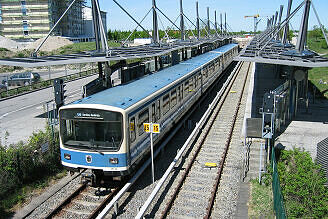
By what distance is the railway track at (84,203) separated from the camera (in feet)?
29.1

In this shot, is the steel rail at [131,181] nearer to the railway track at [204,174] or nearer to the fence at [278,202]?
the railway track at [204,174]

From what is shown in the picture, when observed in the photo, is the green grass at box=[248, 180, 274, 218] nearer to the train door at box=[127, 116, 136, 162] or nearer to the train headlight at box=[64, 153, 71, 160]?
the train door at box=[127, 116, 136, 162]

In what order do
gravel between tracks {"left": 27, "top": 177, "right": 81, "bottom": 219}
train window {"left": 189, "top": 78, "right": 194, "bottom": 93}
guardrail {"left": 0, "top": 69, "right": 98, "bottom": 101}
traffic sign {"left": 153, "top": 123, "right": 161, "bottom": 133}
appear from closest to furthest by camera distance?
gravel between tracks {"left": 27, "top": 177, "right": 81, "bottom": 219}, traffic sign {"left": 153, "top": 123, "right": 161, "bottom": 133}, train window {"left": 189, "top": 78, "right": 194, "bottom": 93}, guardrail {"left": 0, "top": 69, "right": 98, "bottom": 101}

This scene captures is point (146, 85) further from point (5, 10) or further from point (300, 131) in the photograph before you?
point (5, 10)

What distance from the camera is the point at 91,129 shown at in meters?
9.52

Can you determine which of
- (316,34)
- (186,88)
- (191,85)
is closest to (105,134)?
(186,88)

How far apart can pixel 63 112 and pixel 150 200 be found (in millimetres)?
3565

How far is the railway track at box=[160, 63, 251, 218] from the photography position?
913cm

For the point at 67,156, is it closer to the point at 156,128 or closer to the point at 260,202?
the point at 156,128

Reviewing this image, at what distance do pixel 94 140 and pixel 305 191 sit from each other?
5.99 metres

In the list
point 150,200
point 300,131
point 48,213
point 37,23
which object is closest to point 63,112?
point 48,213

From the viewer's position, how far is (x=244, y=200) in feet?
31.4

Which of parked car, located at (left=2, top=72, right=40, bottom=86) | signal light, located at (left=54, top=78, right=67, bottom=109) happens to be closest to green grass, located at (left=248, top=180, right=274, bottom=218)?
signal light, located at (left=54, top=78, right=67, bottom=109)

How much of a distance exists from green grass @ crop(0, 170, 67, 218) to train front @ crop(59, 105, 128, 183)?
1.56m
